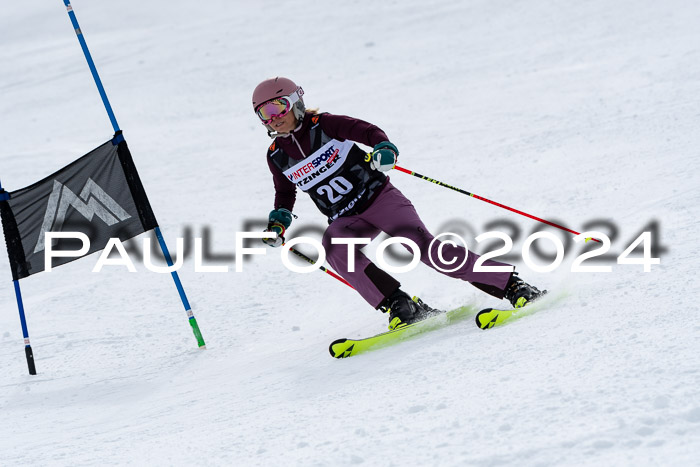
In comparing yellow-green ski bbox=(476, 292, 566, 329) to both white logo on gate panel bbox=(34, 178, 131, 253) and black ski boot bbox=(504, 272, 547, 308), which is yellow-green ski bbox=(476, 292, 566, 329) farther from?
white logo on gate panel bbox=(34, 178, 131, 253)

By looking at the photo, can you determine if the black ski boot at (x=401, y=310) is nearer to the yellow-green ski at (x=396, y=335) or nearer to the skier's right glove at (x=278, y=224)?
the yellow-green ski at (x=396, y=335)

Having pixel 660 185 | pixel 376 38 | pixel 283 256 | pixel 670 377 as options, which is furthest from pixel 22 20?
pixel 670 377

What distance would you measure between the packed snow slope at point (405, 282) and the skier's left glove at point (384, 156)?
107cm

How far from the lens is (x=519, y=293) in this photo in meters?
4.68

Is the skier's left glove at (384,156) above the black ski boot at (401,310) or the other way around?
above

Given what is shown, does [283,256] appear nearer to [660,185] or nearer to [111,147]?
[111,147]

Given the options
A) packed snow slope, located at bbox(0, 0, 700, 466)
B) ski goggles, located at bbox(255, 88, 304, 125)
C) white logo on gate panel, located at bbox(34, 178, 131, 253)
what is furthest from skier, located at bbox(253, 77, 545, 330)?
white logo on gate panel, located at bbox(34, 178, 131, 253)

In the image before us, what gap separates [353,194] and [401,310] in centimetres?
83

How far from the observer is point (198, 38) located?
20672 mm

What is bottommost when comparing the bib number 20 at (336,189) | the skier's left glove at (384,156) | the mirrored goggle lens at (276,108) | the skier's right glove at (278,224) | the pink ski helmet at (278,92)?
the skier's right glove at (278,224)

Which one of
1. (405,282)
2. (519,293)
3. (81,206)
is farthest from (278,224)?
(405,282)

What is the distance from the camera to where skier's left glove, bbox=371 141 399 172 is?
4453 mm

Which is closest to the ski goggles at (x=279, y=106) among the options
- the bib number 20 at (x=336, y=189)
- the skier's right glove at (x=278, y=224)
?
the bib number 20 at (x=336, y=189)

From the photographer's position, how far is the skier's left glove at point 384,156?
4.45 meters
